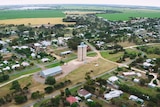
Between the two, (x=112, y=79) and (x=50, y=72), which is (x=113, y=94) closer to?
(x=112, y=79)

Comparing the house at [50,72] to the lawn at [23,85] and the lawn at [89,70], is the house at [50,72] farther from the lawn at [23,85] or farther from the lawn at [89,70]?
the lawn at [23,85]

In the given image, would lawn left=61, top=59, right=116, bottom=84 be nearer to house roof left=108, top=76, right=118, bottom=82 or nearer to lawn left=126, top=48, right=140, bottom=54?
house roof left=108, top=76, right=118, bottom=82

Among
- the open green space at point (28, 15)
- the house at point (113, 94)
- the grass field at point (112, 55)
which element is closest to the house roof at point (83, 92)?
the house at point (113, 94)

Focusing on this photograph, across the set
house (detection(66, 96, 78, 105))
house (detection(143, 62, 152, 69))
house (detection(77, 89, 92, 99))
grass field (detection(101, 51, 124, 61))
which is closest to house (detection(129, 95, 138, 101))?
house (detection(77, 89, 92, 99))

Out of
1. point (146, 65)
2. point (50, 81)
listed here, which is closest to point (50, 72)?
point (50, 81)

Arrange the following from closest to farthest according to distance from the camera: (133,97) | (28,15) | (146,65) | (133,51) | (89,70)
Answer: (133,97), (89,70), (146,65), (133,51), (28,15)

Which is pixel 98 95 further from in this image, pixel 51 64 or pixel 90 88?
pixel 51 64

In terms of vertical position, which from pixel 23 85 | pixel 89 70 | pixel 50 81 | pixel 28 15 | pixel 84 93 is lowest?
pixel 23 85

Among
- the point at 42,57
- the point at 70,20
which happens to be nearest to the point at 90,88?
the point at 42,57

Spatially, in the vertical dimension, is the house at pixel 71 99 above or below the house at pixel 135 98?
above
